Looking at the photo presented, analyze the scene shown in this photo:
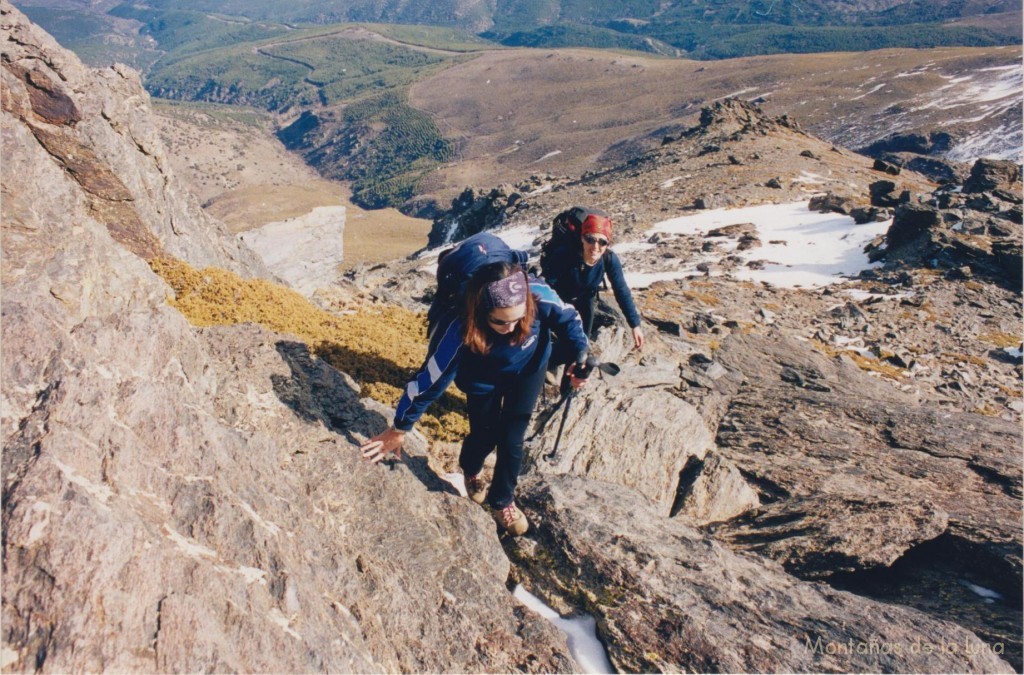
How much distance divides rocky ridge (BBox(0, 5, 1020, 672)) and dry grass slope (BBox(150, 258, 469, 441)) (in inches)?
67.7

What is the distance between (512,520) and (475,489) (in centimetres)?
75

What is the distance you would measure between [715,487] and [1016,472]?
5593 mm

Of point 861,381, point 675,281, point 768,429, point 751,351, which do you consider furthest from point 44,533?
point 675,281

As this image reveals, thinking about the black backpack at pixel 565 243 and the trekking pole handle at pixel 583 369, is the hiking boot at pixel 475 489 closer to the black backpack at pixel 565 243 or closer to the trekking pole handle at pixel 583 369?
the trekking pole handle at pixel 583 369

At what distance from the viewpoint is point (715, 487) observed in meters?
8.79

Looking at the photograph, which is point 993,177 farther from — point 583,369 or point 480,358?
point 480,358

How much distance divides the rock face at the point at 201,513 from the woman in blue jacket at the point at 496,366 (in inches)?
19.0

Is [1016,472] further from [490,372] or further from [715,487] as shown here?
[490,372]

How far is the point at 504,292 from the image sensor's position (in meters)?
4.96

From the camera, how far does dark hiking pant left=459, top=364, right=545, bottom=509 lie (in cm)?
633

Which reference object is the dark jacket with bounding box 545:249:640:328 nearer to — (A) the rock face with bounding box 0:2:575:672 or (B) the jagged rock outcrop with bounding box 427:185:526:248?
(A) the rock face with bounding box 0:2:575:672

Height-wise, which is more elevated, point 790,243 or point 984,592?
point 984,592

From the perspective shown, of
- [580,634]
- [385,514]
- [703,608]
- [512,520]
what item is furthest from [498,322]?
[703,608]

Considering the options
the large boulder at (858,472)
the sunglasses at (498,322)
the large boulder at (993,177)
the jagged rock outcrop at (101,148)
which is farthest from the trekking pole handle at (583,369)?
the large boulder at (993,177)
